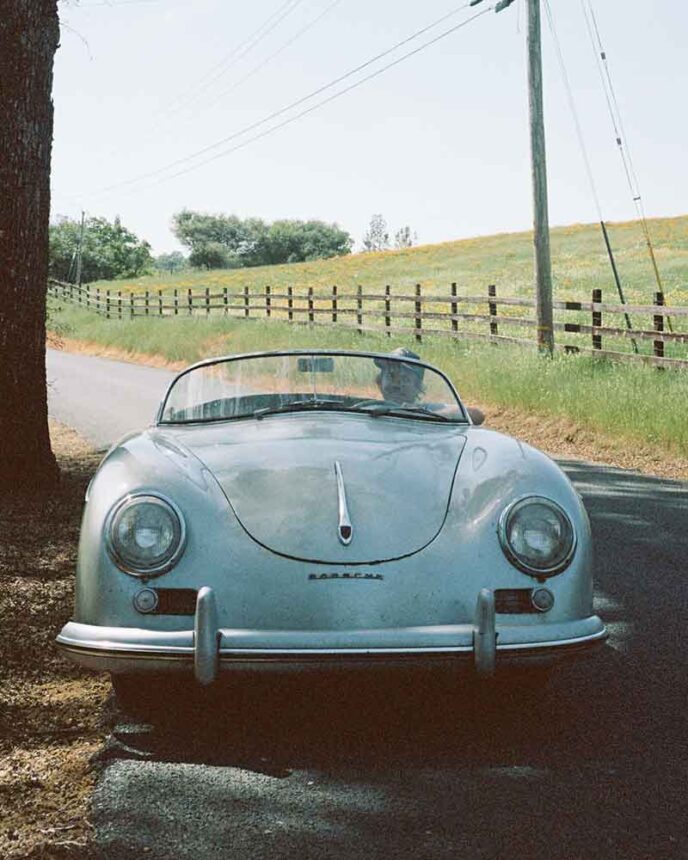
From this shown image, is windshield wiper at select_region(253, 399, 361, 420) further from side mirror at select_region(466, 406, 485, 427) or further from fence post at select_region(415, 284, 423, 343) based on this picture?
fence post at select_region(415, 284, 423, 343)

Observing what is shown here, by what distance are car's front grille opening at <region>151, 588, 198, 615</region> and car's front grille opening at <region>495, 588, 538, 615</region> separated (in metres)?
0.95

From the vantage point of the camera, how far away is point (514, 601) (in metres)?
3.68

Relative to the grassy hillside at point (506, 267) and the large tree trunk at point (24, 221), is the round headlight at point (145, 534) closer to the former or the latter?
the large tree trunk at point (24, 221)

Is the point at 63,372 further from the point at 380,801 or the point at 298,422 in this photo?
the point at 380,801

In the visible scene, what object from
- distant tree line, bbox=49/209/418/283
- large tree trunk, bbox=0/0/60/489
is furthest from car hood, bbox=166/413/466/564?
distant tree line, bbox=49/209/418/283

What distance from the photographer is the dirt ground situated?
10.3ft

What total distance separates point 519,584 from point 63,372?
2270 cm

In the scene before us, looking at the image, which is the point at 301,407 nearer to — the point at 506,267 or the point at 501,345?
the point at 501,345

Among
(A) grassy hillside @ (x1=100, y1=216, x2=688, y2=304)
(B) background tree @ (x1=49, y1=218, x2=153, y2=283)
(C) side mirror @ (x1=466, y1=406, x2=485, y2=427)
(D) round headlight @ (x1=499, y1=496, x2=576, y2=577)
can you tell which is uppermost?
(B) background tree @ (x1=49, y1=218, x2=153, y2=283)

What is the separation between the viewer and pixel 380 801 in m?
3.22

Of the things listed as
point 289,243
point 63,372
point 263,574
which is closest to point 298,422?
point 263,574

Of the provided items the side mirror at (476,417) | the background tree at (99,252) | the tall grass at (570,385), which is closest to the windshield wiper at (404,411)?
the side mirror at (476,417)

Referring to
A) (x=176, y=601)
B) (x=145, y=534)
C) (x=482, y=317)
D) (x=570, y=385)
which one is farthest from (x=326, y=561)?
(x=482, y=317)

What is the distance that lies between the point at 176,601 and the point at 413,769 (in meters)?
0.88
